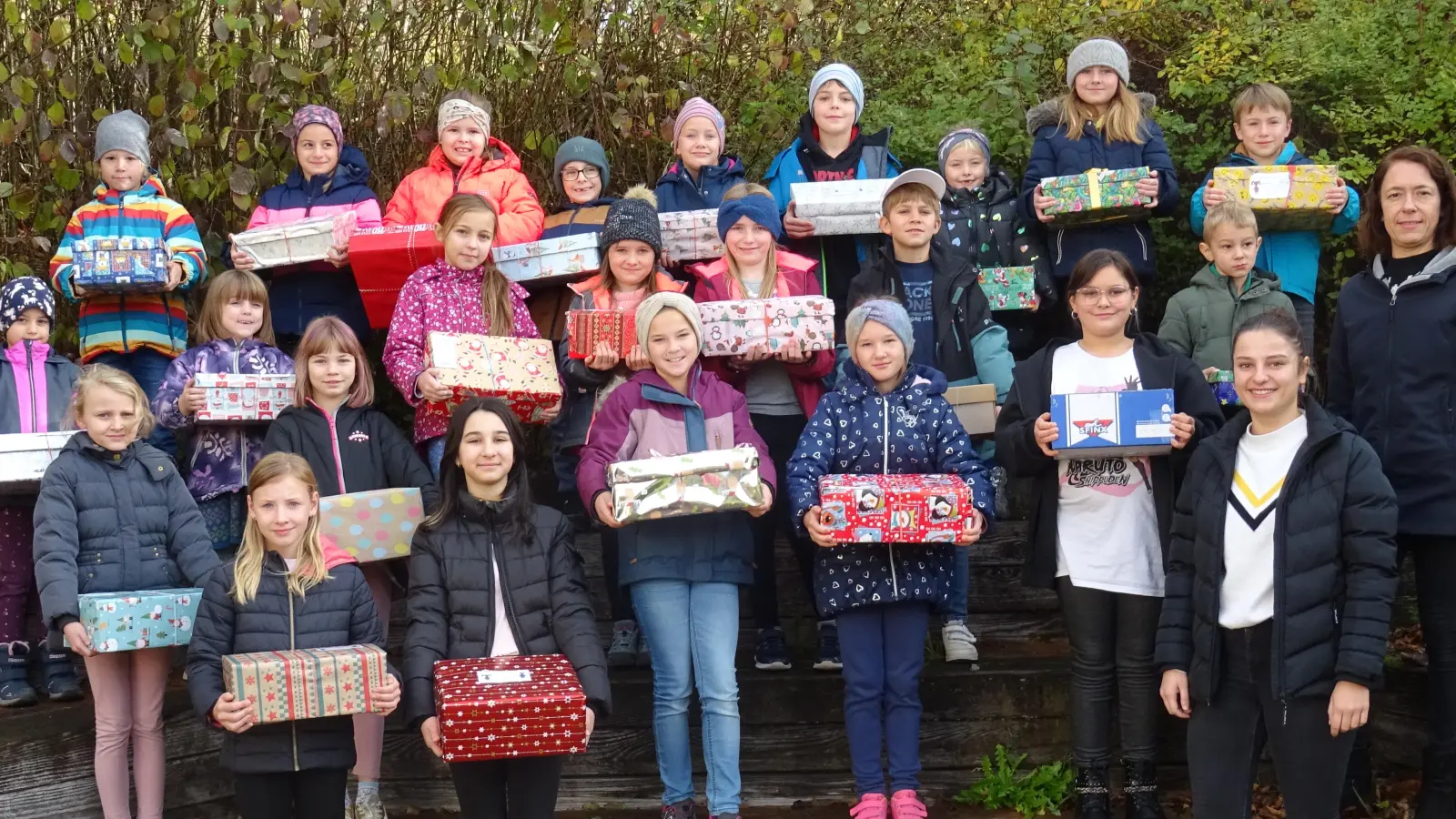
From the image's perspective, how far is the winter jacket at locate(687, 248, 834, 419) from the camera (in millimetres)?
5895

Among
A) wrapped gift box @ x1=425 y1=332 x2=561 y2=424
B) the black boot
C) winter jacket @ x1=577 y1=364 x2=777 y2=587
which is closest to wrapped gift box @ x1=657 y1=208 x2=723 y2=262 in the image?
wrapped gift box @ x1=425 y1=332 x2=561 y2=424

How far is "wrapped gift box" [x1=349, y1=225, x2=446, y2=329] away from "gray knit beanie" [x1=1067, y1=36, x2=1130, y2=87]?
10.1 feet

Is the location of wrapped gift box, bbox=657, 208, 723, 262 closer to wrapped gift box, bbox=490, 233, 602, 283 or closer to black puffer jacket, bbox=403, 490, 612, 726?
wrapped gift box, bbox=490, 233, 602, 283

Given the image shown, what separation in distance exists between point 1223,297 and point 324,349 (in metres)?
3.70

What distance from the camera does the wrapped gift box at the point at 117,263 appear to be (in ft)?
19.9

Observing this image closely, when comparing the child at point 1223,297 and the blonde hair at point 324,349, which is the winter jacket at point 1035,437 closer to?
the child at point 1223,297

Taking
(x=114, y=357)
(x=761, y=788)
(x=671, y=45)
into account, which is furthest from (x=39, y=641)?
(x=671, y=45)

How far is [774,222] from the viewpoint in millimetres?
6059

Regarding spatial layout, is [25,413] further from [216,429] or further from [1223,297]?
[1223,297]

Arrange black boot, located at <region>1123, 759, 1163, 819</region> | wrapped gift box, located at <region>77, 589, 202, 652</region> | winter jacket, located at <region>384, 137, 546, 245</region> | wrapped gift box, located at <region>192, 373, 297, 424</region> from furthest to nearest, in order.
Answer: winter jacket, located at <region>384, 137, 546, 245</region> → wrapped gift box, located at <region>192, 373, 297, 424</region> → black boot, located at <region>1123, 759, 1163, 819</region> → wrapped gift box, located at <region>77, 589, 202, 652</region>

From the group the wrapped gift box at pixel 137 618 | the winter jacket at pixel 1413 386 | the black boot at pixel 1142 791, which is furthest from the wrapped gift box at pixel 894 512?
the wrapped gift box at pixel 137 618

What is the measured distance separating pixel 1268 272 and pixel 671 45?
3706mm

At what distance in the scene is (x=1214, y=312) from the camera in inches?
237

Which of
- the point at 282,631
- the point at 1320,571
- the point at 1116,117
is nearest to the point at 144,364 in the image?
the point at 282,631
